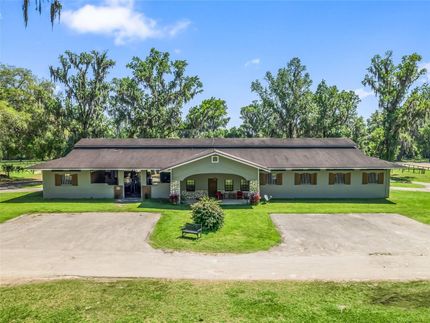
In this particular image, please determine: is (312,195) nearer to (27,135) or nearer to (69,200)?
(69,200)

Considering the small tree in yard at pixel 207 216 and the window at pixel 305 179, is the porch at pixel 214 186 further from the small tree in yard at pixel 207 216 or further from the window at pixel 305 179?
the small tree in yard at pixel 207 216

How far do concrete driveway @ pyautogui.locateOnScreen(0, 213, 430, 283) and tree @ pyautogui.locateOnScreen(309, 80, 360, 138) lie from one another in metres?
32.5

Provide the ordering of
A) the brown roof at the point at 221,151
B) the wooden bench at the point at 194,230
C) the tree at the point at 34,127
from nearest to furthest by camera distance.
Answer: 1. the wooden bench at the point at 194,230
2. the brown roof at the point at 221,151
3. the tree at the point at 34,127

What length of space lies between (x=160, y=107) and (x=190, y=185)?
71.1ft

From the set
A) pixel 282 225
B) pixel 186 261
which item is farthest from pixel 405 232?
pixel 186 261

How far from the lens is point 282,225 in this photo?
19.8 meters

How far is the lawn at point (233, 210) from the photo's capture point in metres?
16.3

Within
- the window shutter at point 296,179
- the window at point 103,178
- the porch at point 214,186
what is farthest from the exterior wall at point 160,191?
the window shutter at point 296,179

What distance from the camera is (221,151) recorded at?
2764 centimetres

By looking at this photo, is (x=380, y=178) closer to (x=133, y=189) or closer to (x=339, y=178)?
(x=339, y=178)

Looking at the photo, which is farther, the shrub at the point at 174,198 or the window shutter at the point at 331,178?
the window shutter at the point at 331,178

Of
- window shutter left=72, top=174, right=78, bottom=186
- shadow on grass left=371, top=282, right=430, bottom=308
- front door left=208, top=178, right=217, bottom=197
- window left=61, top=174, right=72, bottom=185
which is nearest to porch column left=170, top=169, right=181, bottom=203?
front door left=208, top=178, right=217, bottom=197

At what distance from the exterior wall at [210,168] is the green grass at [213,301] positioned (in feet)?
48.1

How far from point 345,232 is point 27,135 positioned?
40.3 meters
